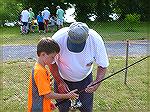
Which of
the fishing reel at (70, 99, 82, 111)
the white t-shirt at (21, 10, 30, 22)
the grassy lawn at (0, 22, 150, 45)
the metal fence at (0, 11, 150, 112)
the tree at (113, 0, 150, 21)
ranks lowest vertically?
the tree at (113, 0, 150, 21)

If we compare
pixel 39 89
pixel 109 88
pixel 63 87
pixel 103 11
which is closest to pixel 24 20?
pixel 103 11

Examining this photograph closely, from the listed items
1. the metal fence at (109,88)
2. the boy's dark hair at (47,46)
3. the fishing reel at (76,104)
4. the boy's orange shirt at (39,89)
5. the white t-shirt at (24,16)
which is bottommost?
the white t-shirt at (24,16)

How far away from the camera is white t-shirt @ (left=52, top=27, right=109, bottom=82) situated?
3.45m

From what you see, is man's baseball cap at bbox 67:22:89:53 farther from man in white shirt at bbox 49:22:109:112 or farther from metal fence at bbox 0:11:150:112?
metal fence at bbox 0:11:150:112

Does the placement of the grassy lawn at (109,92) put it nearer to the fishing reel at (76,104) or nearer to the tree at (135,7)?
the fishing reel at (76,104)

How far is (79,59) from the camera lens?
3535 millimetres

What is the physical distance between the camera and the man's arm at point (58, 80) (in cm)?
361

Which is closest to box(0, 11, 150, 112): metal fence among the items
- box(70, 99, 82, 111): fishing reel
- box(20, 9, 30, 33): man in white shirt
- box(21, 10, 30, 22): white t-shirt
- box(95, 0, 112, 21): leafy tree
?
box(70, 99, 82, 111): fishing reel

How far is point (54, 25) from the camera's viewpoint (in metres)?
17.3

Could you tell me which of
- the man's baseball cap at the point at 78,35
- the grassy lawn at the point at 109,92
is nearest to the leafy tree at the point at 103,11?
the grassy lawn at the point at 109,92

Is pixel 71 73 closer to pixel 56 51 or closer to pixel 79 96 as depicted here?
pixel 79 96

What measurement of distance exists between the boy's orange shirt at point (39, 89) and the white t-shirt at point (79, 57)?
37 centimetres

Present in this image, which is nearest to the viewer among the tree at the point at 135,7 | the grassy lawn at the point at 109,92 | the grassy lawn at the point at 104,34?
the grassy lawn at the point at 109,92

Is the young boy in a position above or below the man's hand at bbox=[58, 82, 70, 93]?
above
